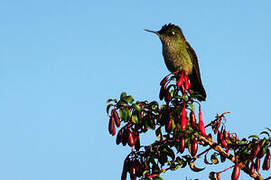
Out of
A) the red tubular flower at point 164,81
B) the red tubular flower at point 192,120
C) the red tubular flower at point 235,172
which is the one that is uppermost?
the red tubular flower at point 164,81

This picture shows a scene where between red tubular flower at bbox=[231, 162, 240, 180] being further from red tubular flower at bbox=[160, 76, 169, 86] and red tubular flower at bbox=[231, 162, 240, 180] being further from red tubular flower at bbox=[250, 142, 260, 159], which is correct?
red tubular flower at bbox=[160, 76, 169, 86]

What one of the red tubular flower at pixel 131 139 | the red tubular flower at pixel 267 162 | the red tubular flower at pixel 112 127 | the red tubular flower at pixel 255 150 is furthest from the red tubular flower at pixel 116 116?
the red tubular flower at pixel 267 162

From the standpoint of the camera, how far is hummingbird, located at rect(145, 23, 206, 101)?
7.97m

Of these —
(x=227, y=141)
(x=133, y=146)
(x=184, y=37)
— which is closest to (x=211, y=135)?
(x=227, y=141)

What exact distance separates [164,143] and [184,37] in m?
4.72

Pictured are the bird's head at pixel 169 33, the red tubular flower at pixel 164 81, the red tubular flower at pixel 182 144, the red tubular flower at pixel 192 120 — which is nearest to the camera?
the red tubular flower at pixel 182 144

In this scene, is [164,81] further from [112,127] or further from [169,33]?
[169,33]

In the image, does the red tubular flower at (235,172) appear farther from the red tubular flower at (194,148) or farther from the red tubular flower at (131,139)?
the red tubular flower at (131,139)

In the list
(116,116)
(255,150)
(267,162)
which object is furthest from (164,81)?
(267,162)

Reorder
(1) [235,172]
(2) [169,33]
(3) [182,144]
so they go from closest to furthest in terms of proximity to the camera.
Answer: (1) [235,172]
(3) [182,144]
(2) [169,33]

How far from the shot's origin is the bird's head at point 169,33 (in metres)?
8.43

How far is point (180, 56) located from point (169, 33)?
0.72 meters

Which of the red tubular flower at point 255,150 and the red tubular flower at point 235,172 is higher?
the red tubular flower at point 255,150

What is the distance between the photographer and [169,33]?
8.49 meters
